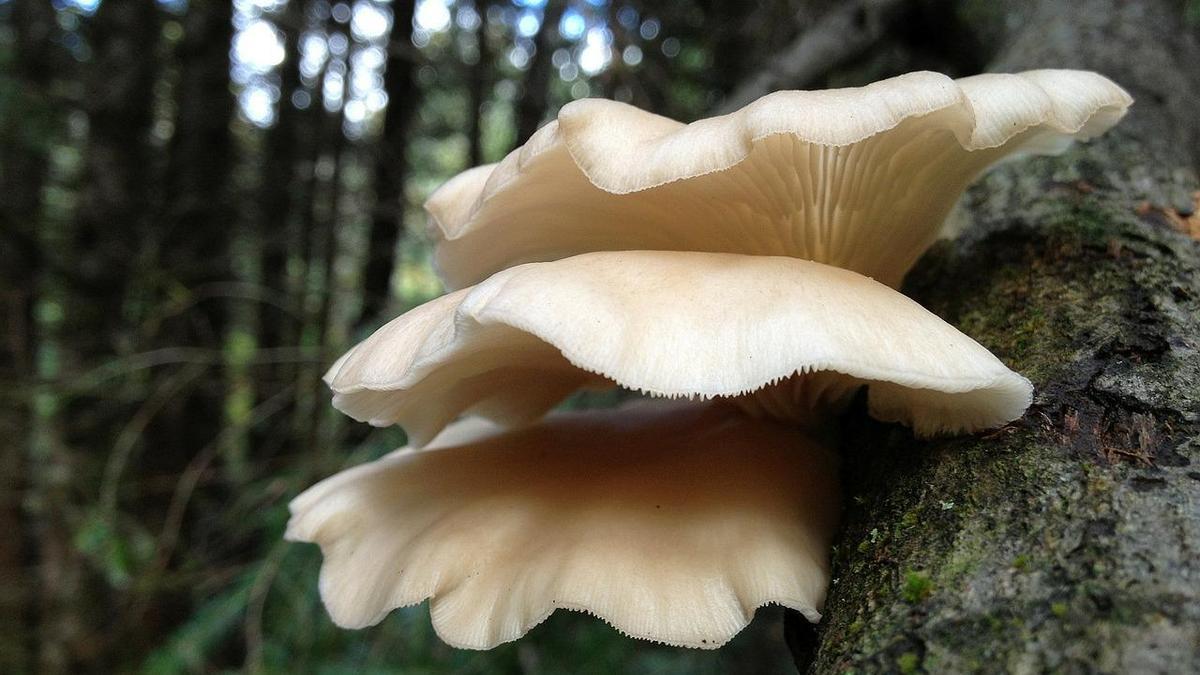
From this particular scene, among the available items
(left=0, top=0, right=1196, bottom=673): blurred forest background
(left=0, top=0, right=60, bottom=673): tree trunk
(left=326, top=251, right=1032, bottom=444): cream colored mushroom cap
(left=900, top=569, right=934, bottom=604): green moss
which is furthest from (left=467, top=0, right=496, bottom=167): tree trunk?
(left=900, top=569, right=934, bottom=604): green moss

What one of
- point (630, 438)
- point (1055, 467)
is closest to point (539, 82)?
point (630, 438)

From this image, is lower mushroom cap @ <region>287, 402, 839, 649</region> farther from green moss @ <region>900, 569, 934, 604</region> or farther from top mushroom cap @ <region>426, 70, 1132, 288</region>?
top mushroom cap @ <region>426, 70, 1132, 288</region>

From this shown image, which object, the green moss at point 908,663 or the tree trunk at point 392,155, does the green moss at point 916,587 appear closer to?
the green moss at point 908,663

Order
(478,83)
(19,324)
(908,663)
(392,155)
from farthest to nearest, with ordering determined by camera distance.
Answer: (392,155), (478,83), (19,324), (908,663)

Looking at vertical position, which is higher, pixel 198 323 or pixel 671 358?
pixel 671 358

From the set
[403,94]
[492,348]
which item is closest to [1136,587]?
[492,348]

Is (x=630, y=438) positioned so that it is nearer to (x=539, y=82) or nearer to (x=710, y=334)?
(x=710, y=334)

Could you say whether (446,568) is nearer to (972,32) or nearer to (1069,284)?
(1069,284)
